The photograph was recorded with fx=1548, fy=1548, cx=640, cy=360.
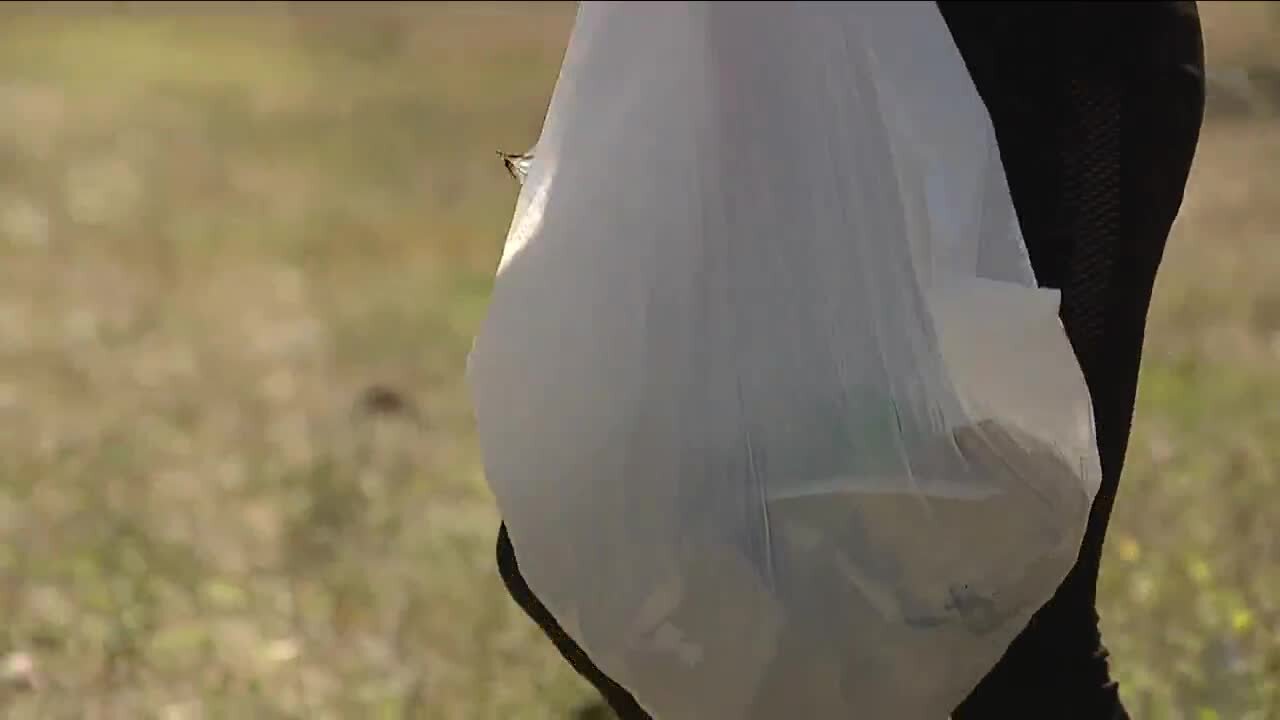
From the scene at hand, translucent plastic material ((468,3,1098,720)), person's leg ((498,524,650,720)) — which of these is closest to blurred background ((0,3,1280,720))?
person's leg ((498,524,650,720))

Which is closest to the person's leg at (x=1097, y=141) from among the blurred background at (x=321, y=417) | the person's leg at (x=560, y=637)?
the person's leg at (x=560, y=637)

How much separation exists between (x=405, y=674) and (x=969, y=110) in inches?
45.0

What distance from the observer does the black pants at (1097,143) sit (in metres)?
1.00

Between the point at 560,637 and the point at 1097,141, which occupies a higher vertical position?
the point at 1097,141

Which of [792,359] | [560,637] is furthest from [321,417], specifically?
[792,359]

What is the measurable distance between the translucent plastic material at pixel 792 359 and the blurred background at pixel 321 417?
0.77 metres

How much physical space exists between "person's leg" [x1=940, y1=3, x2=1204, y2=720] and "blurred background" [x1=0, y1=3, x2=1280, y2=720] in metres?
0.81

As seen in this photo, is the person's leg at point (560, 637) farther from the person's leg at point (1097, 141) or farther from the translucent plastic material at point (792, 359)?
the person's leg at point (1097, 141)

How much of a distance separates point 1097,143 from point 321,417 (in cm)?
191

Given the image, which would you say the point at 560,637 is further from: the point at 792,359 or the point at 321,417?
the point at 321,417

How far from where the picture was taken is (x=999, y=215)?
3.39ft

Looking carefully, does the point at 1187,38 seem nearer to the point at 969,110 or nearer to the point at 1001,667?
the point at 969,110

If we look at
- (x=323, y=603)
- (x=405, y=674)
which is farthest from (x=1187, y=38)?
(x=323, y=603)

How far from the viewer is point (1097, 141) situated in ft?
3.37
